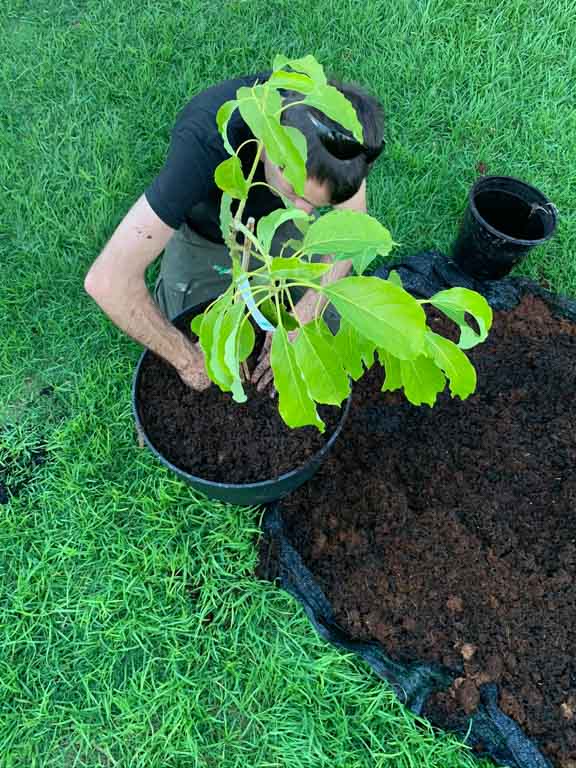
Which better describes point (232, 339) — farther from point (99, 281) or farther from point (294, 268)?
point (99, 281)

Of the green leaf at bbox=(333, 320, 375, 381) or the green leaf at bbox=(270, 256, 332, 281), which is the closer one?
the green leaf at bbox=(270, 256, 332, 281)

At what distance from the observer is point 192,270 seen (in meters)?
1.97

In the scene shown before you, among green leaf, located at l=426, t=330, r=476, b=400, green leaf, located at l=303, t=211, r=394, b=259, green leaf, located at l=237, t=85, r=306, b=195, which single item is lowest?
green leaf, located at l=426, t=330, r=476, b=400

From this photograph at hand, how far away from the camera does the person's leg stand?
193 cm

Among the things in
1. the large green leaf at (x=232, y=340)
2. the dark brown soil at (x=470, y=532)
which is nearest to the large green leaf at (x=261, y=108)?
the large green leaf at (x=232, y=340)

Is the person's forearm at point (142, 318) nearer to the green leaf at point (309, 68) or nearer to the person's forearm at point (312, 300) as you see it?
the person's forearm at point (312, 300)

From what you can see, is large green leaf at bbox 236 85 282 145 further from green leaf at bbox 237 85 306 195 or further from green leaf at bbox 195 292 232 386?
green leaf at bbox 195 292 232 386

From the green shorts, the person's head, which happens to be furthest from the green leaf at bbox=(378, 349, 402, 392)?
the green shorts

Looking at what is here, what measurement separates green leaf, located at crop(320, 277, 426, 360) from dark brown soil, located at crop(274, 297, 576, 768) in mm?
1113

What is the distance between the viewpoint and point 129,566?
5.79ft

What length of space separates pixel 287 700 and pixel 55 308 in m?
1.59

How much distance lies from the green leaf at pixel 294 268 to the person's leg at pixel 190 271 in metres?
1.17

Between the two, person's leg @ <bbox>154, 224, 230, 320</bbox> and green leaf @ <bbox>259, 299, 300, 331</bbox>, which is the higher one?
green leaf @ <bbox>259, 299, 300, 331</bbox>

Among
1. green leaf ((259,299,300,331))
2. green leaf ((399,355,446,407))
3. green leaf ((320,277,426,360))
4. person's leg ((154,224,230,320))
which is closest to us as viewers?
green leaf ((320,277,426,360))
